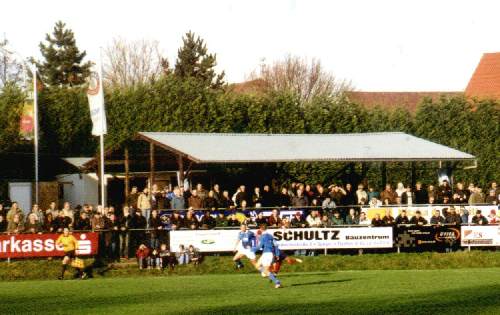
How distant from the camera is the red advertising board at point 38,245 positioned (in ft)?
110

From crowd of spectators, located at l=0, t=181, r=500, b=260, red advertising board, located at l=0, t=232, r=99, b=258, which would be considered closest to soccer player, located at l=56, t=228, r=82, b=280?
red advertising board, located at l=0, t=232, r=99, b=258

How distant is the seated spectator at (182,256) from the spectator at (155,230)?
0.73m

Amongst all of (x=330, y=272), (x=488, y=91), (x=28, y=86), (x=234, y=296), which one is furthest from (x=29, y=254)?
(x=488, y=91)

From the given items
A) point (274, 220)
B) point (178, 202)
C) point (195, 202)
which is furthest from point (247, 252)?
point (178, 202)

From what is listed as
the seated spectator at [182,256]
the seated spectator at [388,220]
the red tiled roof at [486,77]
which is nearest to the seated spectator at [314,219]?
the seated spectator at [388,220]

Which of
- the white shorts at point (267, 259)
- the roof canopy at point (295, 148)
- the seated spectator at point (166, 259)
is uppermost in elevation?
the roof canopy at point (295, 148)

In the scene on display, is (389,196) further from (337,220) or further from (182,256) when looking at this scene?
(182,256)

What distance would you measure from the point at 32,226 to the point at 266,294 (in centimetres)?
1242

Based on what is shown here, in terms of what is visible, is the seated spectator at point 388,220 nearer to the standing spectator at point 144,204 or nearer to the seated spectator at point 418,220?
the seated spectator at point 418,220

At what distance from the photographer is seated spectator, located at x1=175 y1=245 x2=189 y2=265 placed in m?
34.4

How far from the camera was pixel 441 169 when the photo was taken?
150ft

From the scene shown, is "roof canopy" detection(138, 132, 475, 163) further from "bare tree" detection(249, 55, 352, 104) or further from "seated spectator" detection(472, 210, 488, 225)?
"bare tree" detection(249, 55, 352, 104)

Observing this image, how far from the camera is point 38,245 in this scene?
1329 inches

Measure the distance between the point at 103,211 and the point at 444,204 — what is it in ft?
42.9
